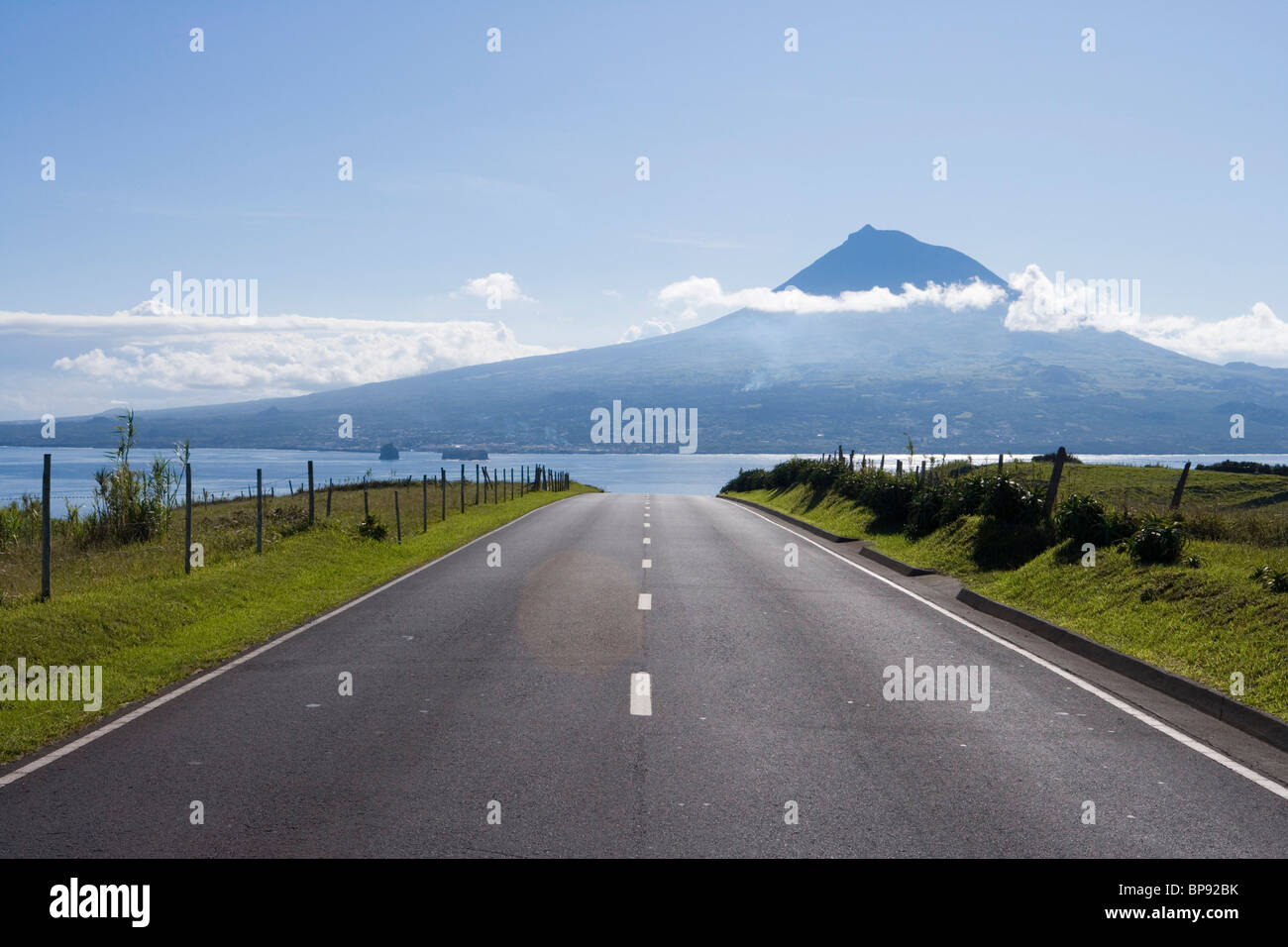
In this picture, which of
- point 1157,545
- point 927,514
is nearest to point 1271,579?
point 1157,545

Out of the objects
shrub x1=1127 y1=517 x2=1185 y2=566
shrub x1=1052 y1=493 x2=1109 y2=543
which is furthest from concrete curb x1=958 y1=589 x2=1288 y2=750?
shrub x1=1052 y1=493 x2=1109 y2=543

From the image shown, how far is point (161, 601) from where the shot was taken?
43.1 ft

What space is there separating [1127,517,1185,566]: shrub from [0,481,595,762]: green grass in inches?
456

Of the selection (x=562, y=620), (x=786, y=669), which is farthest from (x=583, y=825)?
(x=562, y=620)

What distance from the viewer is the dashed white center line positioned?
27.6ft

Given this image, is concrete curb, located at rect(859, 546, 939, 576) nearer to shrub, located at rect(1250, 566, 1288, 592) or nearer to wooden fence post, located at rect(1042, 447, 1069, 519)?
wooden fence post, located at rect(1042, 447, 1069, 519)
